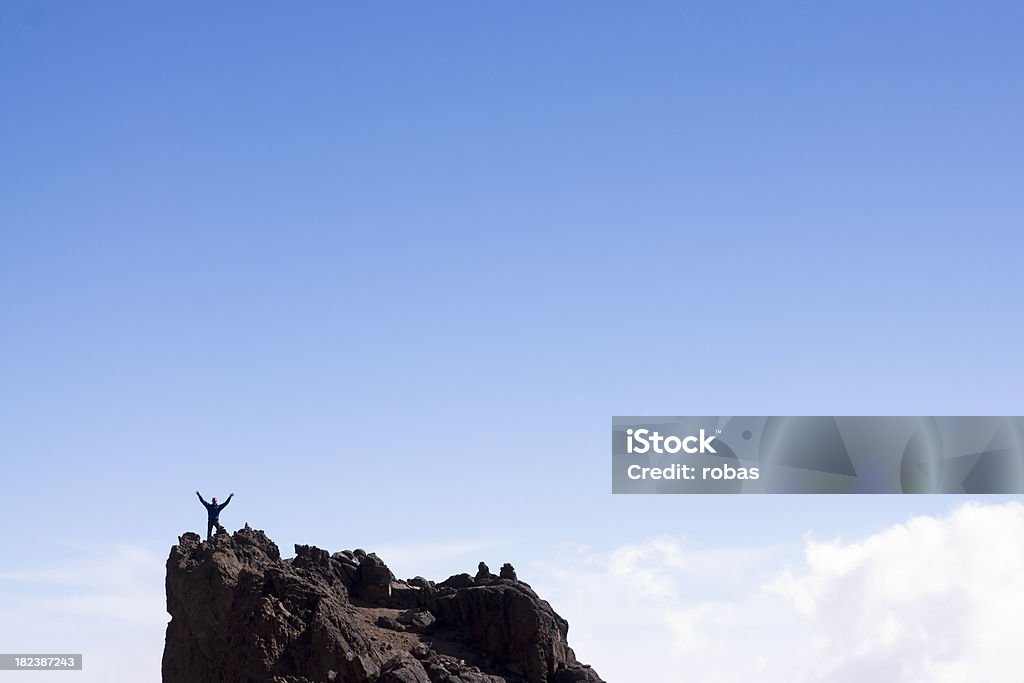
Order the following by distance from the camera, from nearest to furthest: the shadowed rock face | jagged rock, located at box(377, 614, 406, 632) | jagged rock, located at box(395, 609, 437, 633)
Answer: the shadowed rock face, jagged rock, located at box(377, 614, 406, 632), jagged rock, located at box(395, 609, 437, 633)

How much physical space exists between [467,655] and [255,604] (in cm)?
1471

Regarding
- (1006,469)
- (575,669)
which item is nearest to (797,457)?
(1006,469)

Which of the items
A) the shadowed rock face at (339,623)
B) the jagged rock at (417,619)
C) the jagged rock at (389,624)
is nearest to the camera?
the shadowed rock face at (339,623)

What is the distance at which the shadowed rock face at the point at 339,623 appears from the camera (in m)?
82.9

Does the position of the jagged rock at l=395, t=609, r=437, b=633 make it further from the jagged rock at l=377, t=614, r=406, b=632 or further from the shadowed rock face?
the jagged rock at l=377, t=614, r=406, b=632

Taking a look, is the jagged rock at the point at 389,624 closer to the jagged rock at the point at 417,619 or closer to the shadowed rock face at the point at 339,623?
the shadowed rock face at the point at 339,623

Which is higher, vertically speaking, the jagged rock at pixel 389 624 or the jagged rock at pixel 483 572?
the jagged rock at pixel 483 572

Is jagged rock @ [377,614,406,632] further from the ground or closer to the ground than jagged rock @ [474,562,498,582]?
closer to the ground

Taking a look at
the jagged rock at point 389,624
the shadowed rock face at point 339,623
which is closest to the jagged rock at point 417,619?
the shadowed rock face at point 339,623

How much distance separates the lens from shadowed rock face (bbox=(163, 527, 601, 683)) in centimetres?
8288

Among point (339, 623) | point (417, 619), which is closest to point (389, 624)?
point (417, 619)

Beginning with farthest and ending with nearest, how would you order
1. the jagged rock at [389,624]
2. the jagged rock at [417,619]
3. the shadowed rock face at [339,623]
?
the jagged rock at [417,619] < the jagged rock at [389,624] < the shadowed rock face at [339,623]

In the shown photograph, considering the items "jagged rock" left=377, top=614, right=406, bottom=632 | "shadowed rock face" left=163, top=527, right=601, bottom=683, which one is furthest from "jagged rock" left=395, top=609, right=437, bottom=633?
"jagged rock" left=377, top=614, right=406, bottom=632

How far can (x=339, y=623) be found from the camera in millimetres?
84125
